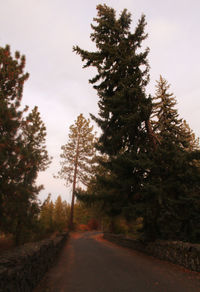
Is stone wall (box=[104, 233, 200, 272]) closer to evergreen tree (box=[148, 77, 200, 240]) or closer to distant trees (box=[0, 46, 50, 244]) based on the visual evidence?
evergreen tree (box=[148, 77, 200, 240])

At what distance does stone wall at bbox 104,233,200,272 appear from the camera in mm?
6676

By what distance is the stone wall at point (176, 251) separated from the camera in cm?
668

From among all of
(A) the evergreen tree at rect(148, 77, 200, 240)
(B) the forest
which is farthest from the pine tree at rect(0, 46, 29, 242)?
(A) the evergreen tree at rect(148, 77, 200, 240)

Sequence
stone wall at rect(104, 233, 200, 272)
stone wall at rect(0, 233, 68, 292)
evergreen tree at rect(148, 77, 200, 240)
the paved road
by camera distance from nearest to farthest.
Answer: stone wall at rect(0, 233, 68, 292) → the paved road → stone wall at rect(104, 233, 200, 272) → evergreen tree at rect(148, 77, 200, 240)

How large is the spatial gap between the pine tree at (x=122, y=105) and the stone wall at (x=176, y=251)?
86.6 inches

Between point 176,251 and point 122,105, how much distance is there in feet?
27.2

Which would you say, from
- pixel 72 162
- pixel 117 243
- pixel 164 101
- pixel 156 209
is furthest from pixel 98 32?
pixel 72 162

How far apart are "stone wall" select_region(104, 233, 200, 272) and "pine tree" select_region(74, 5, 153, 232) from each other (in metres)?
2.20

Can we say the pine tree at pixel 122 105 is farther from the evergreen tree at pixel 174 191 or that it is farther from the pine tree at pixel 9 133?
the pine tree at pixel 9 133

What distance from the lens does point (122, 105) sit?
10.7m

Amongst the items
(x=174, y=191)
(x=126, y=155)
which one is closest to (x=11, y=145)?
(x=126, y=155)

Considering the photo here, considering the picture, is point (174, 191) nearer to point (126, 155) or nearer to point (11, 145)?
point (126, 155)

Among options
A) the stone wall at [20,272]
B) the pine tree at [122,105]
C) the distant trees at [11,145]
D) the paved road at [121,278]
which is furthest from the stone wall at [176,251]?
the distant trees at [11,145]

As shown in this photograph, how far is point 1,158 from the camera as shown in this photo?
9141 mm
